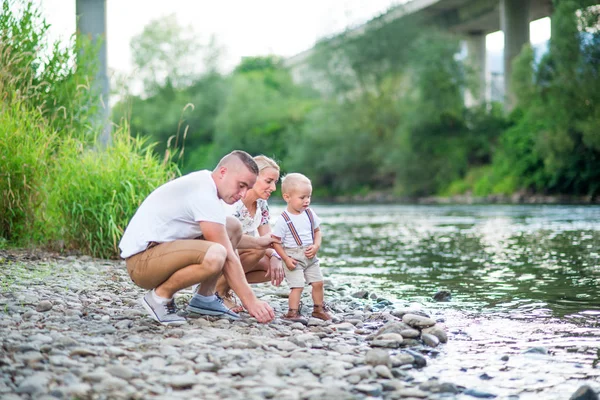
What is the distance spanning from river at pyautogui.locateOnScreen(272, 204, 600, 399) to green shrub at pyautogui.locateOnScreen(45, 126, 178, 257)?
107 inches

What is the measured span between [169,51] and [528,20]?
2936cm

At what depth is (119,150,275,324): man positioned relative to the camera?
4.59 meters

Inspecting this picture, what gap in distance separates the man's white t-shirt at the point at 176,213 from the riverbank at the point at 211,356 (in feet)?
1.83

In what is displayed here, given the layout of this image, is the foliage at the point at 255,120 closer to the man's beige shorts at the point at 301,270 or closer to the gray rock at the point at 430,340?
the man's beige shorts at the point at 301,270

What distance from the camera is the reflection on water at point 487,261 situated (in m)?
6.78

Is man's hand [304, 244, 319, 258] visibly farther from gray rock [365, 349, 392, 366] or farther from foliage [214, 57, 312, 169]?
foliage [214, 57, 312, 169]

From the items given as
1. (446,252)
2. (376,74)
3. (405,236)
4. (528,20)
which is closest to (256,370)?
(446,252)

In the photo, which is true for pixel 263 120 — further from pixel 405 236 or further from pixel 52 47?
pixel 52 47

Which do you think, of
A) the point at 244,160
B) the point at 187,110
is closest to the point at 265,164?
the point at 244,160

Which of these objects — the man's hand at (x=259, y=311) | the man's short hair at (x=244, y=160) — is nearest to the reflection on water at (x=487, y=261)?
the man's hand at (x=259, y=311)

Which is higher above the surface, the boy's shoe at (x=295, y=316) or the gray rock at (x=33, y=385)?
the gray rock at (x=33, y=385)

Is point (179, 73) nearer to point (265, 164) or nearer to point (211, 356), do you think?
point (265, 164)

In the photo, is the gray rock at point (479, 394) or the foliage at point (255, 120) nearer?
the gray rock at point (479, 394)

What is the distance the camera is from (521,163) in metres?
33.7
